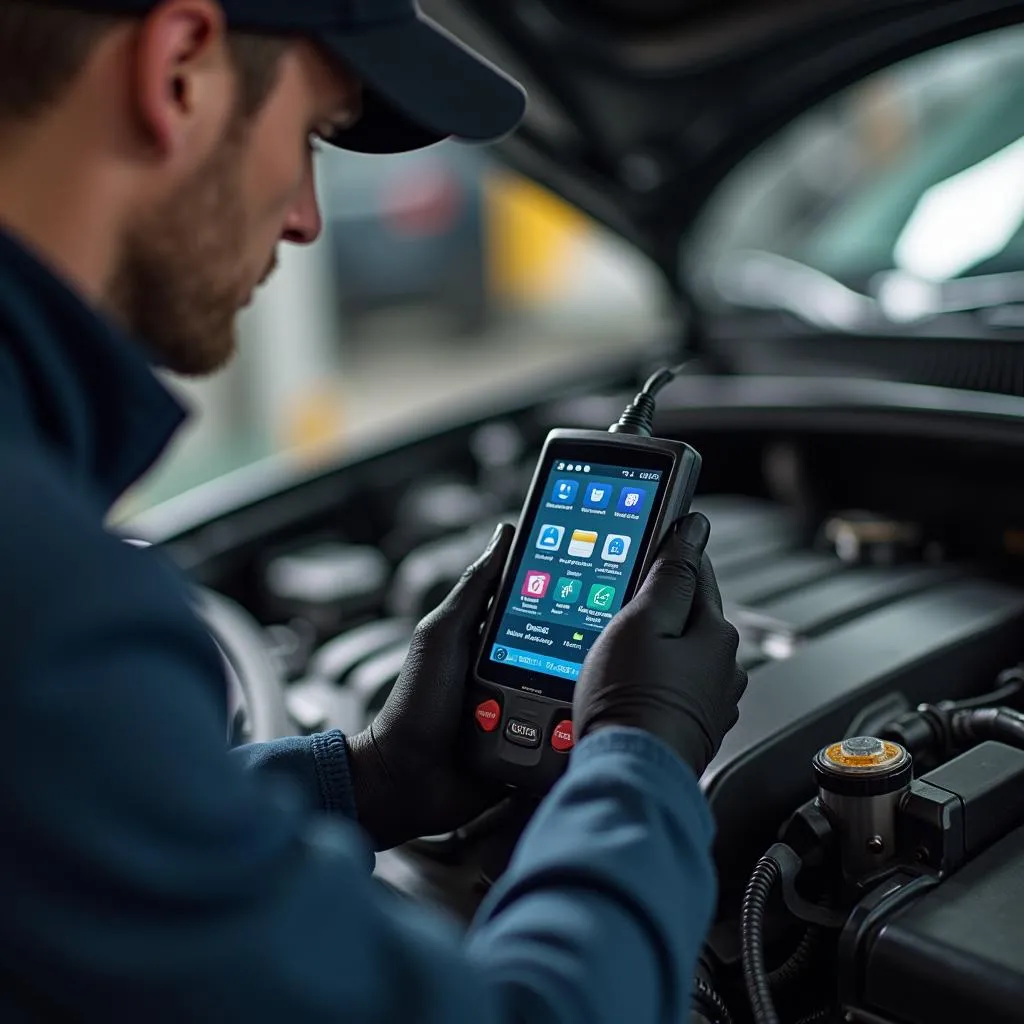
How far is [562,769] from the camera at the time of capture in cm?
92

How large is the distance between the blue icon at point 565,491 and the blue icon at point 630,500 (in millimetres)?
55

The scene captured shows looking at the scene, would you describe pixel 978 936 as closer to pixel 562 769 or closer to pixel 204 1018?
pixel 562 769

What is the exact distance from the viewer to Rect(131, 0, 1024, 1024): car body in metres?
1.10

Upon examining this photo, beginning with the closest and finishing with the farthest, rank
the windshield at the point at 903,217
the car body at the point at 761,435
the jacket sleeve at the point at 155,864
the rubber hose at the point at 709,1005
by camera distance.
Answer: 1. the jacket sleeve at the point at 155,864
2. the rubber hose at the point at 709,1005
3. the car body at the point at 761,435
4. the windshield at the point at 903,217

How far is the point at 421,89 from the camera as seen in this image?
0.78m

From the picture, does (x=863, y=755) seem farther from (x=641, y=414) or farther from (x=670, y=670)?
(x=641, y=414)

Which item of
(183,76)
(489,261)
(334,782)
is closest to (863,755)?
(334,782)

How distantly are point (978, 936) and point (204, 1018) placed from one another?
19.9 inches

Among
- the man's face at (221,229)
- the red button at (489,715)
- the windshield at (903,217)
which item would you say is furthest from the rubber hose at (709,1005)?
the windshield at (903,217)

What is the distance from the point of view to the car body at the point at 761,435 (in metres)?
1.10

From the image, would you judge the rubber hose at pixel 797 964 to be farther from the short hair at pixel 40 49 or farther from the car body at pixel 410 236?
the car body at pixel 410 236

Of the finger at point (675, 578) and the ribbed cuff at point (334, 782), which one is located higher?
the finger at point (675, 578)

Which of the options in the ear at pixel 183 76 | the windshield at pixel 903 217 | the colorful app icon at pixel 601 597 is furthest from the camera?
the windshield at pixel 903 217

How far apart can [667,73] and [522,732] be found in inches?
45.3
